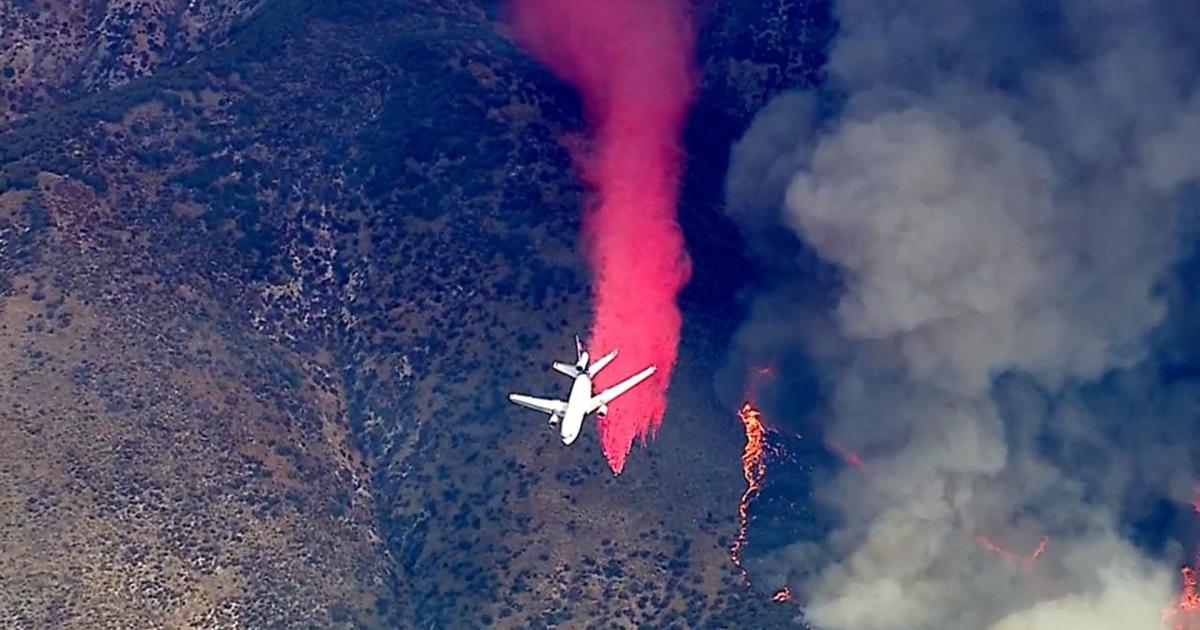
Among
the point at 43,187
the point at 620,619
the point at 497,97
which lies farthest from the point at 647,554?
the point at 43,187

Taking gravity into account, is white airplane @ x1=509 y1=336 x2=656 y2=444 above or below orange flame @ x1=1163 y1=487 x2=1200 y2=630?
below

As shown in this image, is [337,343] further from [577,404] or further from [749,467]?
[749,467]

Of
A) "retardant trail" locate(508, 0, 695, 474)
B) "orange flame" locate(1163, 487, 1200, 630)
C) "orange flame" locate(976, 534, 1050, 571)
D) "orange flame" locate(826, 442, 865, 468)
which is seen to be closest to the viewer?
"orange flame" locate(1163, 487, 1200, 630)

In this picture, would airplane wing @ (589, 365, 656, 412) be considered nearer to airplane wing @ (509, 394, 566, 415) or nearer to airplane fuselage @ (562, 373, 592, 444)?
airplane fuselage @ (562, 373, 592, 444)

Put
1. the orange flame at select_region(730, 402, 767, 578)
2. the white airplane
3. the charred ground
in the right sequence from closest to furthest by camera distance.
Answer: the charred ground
the white airplane
the orange flame at select_region(730, 402, 767, 578)

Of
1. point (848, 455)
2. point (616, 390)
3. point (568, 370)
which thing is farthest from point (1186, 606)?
point (568, 370)

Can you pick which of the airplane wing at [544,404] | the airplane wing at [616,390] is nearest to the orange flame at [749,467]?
the airplane wing at [616,390]

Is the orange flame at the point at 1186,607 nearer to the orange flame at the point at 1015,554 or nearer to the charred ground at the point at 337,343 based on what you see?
the orange flame at the point at 1015,554

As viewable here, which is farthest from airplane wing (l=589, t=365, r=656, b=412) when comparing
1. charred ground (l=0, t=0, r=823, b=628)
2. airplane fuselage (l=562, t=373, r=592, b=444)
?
charred ground (l=0, t=0, r=823, b=628)
